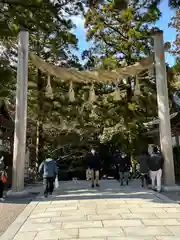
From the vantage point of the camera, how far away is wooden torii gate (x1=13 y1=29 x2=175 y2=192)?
10.9m

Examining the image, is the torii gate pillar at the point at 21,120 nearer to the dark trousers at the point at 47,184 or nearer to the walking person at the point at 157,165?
the dark trousers at the point at 47,184

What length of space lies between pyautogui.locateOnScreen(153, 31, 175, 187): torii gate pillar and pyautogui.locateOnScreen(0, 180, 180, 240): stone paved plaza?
1.99m

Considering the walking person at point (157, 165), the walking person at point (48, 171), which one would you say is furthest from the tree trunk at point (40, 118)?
the walking person at point (157, 165)

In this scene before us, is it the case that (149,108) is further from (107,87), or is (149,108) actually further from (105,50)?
(105,50)

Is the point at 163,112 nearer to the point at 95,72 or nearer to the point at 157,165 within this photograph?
the point at 157,165

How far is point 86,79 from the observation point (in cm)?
1306

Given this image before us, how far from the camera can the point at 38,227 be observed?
591 cm

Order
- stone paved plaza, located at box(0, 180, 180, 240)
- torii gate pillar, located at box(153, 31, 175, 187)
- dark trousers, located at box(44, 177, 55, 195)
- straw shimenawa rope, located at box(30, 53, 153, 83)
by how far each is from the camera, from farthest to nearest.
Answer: straw shimenawa rope, located at box(30, 53, 153, 83) < torii gate pillar, located at box(153, 31, 175, 187) < dark trousers, located at box(44, 177, 55, 195) < stone paved plaza, located at box(0, 180, 180, 240)

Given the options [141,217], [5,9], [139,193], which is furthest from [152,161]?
[5,9]

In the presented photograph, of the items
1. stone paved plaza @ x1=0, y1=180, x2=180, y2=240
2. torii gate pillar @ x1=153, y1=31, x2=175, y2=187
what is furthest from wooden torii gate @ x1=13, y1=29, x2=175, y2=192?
stone paved plaza @ x1=0, y1=180, x2=180, y2=240

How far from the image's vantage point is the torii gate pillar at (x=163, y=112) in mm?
11266

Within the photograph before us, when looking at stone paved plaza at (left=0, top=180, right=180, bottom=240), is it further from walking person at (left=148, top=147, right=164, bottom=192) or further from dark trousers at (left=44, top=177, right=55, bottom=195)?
walking person at (left=148, top=147, right=164, bottom=192)

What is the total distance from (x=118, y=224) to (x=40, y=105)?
37.4ft

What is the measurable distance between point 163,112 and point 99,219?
6.46 metres
